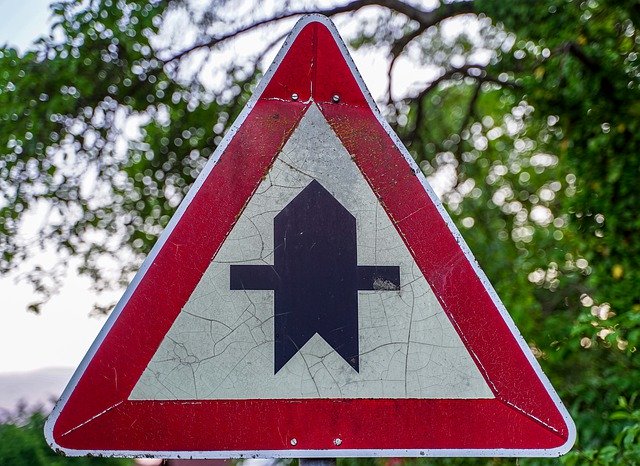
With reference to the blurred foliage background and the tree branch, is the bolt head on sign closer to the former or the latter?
the blurred foliage background

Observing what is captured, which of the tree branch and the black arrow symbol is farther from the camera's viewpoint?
the tree branch

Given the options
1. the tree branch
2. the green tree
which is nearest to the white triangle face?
the green tree

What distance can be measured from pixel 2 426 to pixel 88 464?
488 mm

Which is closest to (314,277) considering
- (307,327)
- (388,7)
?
(307,327)

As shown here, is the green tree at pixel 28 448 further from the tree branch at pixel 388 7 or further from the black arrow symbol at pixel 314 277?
the tree branch at pixel 388 7

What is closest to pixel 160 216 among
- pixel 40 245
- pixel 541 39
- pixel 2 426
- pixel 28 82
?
pixel 40 245

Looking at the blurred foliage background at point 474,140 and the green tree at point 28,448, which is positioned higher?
the blurred foliage background at point 474,140

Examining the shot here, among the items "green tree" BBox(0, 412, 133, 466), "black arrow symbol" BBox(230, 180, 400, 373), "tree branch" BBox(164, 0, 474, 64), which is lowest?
"green tree" BBox(0, 412, 133, 466)

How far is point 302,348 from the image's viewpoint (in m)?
1.23

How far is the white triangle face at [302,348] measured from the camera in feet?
4.01

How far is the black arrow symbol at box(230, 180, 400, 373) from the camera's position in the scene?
1.24m

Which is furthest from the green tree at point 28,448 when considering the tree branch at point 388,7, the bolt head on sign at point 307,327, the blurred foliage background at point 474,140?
the tree branch at point 388,7

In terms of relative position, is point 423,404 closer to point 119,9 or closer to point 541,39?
point 541,39

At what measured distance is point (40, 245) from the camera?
16.0 feet
